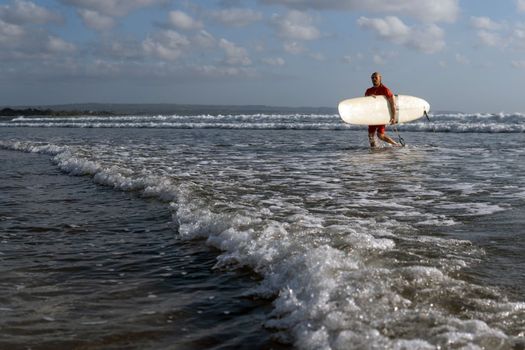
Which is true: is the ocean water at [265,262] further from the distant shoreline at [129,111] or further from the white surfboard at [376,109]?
the distant shoreline at [129,111]

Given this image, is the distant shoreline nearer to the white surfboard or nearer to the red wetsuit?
the white surfboard

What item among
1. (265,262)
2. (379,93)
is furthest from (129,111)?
(265,262)

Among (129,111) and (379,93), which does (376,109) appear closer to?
(379,93)

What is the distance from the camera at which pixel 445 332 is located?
2672 millimetres

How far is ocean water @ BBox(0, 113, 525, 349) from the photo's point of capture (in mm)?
2828

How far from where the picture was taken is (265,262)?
3.95 metres

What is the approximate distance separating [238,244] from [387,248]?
111 cm

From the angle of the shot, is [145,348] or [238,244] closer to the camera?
[145,348]

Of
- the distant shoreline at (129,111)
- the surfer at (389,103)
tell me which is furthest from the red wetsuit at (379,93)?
the distant shoreline at (129,111)

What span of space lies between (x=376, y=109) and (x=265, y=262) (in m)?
10.8

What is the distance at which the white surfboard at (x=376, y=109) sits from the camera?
46.3 feet

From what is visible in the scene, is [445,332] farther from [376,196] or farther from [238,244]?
[376,196]

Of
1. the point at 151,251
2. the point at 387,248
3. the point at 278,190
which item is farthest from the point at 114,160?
the point at 387,248

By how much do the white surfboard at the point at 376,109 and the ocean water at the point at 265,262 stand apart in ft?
18.4
